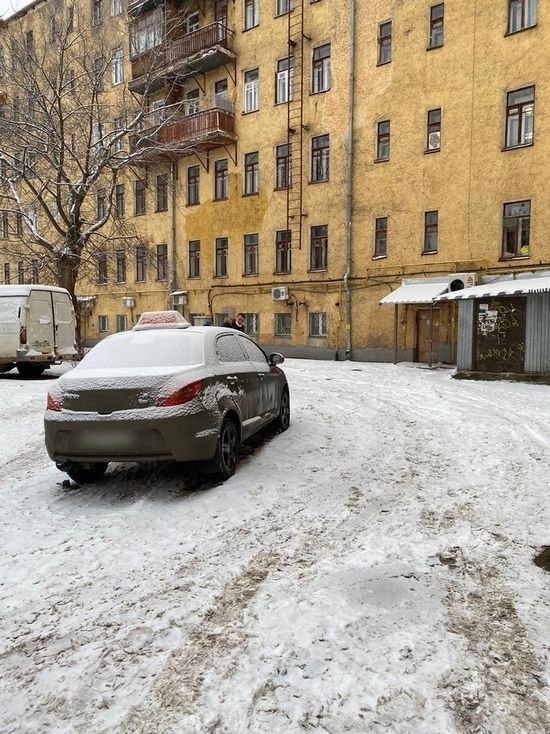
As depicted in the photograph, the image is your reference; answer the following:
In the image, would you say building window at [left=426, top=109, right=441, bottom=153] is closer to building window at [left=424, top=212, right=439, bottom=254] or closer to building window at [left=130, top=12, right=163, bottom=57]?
building window at [left=424, top=212, right=439, bottom=254]

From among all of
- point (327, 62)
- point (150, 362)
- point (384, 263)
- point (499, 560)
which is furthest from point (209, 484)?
point (327, 62)

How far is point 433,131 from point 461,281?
5.73m

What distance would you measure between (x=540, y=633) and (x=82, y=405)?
389 cm

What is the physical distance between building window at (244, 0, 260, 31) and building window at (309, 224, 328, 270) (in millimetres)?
10069

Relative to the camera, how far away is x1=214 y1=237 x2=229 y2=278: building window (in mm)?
26250

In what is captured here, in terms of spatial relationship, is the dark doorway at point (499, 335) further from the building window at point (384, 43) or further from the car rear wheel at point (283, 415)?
the building window at point (384, 43)

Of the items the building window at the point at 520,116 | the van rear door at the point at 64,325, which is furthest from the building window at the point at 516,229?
the van rear door at the point at 64,325

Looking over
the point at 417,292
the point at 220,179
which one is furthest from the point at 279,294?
the point at 220,179

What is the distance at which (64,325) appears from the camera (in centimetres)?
1521

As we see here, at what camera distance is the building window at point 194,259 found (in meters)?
27.3

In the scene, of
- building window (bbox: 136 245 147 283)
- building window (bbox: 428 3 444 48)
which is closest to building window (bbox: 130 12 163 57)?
building window (bbox: 136 245 147 283)

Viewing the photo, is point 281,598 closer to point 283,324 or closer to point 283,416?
point 283,416

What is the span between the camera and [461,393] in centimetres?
1194

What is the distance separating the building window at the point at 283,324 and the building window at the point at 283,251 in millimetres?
1977
